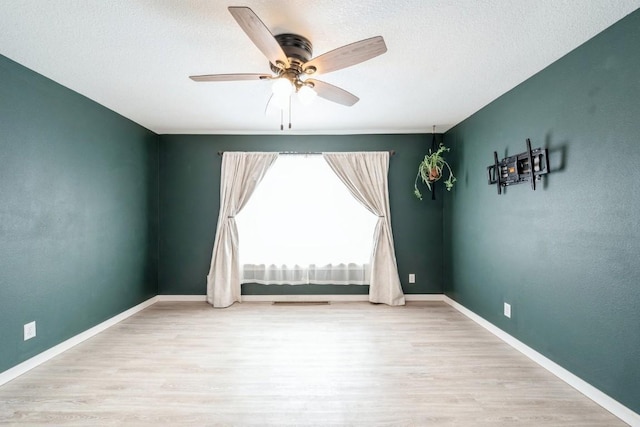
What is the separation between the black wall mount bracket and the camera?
2.44 meters

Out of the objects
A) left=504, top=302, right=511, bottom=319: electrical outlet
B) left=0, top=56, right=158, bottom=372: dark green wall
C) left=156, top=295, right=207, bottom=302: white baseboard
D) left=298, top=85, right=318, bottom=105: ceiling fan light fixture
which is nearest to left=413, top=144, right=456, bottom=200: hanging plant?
left=504, top=302, right=511, bottom=319: electrical outlet

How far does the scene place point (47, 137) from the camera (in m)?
2.55

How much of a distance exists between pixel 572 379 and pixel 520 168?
1.65 metres

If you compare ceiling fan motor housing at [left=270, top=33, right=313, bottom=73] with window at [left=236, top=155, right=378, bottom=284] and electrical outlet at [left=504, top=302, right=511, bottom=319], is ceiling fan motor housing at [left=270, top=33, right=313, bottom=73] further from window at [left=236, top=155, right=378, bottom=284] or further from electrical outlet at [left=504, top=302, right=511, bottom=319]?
electrical outlet at [left=504, top=302, right=511, bottom=319]

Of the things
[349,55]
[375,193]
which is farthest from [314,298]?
[349,55]

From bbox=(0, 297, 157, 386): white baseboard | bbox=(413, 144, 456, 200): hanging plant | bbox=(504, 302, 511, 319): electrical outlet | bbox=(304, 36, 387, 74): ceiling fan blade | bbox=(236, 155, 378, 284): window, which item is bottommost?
bbox=(0, 297, 157, 386): white baseboard

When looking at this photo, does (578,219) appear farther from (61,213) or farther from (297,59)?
(61,213)

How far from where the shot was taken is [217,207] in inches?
169

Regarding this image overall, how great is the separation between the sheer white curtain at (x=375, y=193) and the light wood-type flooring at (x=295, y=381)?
865 mm

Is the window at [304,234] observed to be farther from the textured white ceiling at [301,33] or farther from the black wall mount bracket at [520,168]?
the black wall mount bracket at [520,168]

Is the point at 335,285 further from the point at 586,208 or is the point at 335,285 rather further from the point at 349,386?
the point at 586,208

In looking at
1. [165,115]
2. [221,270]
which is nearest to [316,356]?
[221,270]

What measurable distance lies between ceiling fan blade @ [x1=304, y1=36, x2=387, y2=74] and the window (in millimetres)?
2385

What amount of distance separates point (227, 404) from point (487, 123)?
344 cm
